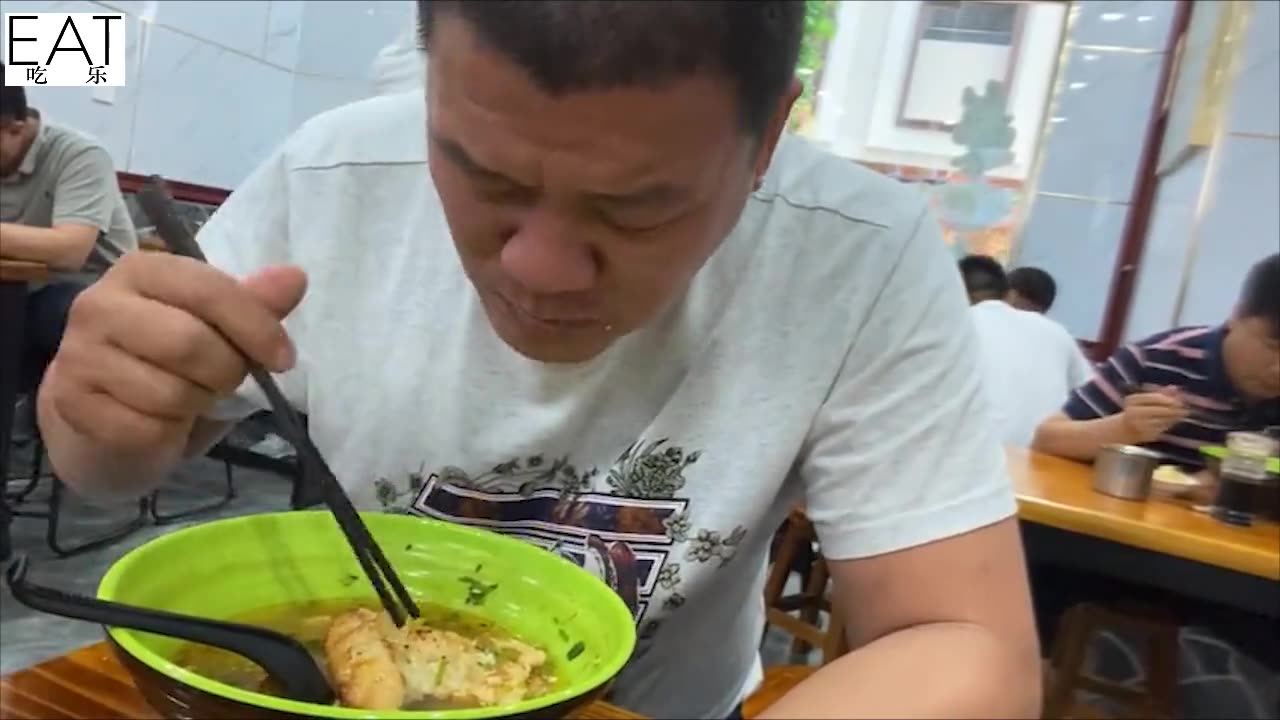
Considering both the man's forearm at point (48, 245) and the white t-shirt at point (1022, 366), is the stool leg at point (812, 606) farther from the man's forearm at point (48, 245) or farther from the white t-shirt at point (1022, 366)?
the man's forearm at point (48, 245)

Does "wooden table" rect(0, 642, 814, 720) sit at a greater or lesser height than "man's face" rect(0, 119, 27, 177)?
lesser

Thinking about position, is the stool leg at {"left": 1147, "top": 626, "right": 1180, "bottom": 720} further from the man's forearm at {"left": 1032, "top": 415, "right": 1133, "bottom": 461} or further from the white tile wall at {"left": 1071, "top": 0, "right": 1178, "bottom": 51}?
the white tile wall at {"left": 1071, "top": 0, "right": 1178, "bottom": 51}

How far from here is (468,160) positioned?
58 cm

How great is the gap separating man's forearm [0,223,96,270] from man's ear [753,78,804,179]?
2.49 meters

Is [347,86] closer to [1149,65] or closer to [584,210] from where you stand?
[1149,65]

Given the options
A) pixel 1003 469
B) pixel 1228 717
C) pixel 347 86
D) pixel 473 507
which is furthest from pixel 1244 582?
pixel 347 86

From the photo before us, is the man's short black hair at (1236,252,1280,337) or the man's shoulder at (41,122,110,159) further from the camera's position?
the man's shoulder at (41,122,110,159)

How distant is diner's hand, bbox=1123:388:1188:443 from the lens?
2.45 metres

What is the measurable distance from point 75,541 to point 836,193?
2395 millimetres

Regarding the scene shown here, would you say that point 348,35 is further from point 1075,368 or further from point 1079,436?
point 1079,436

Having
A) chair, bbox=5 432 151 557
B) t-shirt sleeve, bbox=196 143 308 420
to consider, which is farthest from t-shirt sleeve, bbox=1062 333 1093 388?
t-shirt sleeve, bbox=196 143 308 420

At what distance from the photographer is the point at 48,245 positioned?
2.88 m

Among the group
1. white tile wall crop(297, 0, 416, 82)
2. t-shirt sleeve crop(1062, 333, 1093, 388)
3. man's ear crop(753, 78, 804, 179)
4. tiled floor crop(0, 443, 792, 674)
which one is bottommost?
tiled floor crop(0, 443, 792, 674)

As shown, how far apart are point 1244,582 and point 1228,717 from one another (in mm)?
340
